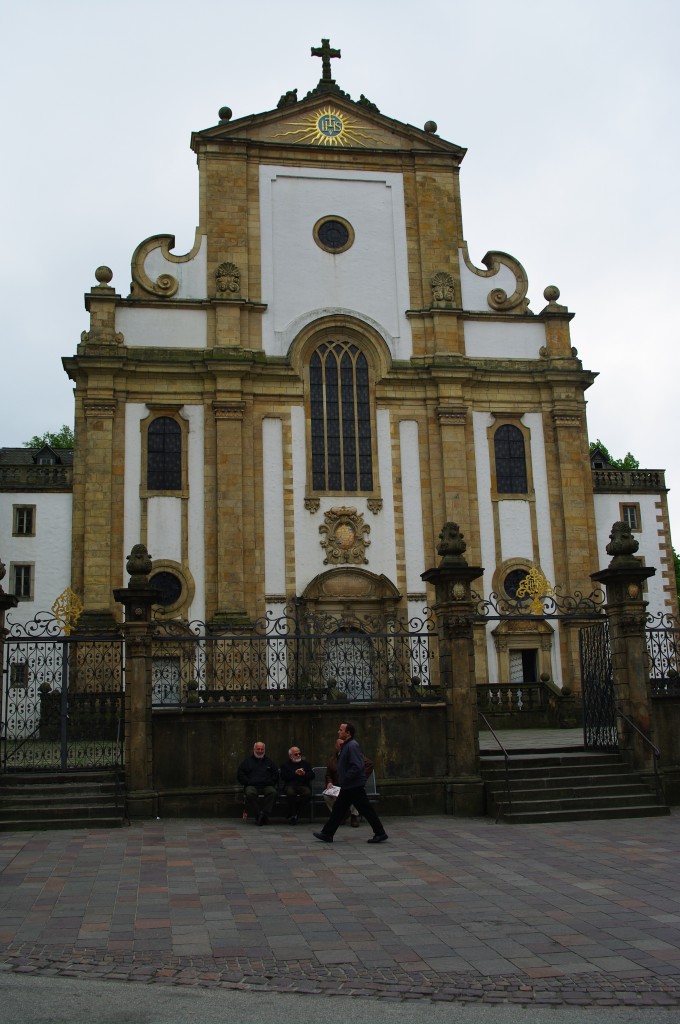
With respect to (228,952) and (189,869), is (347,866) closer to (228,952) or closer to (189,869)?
(189,869)

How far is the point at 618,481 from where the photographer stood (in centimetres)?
3544

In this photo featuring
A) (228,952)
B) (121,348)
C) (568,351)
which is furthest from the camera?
(568,351)

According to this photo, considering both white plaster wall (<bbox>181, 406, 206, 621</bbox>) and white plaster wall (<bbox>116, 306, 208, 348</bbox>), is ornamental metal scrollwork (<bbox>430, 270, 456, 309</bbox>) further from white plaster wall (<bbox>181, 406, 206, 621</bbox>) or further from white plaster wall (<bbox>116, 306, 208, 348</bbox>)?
white plaster wall (<bbox>181, 406, 206, 621</bbox>)

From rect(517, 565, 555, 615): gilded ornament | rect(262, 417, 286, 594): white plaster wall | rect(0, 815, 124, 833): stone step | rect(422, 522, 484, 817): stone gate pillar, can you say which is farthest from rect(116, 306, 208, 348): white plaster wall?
rect(0, 815, 124, 833): stone step

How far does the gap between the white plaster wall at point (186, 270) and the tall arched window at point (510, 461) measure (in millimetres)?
10509

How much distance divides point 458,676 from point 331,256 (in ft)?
66.9

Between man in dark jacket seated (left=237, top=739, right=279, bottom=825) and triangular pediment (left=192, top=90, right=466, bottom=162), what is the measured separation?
24.4 meters

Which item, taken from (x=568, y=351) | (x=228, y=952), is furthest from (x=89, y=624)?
(x=228, y=952)

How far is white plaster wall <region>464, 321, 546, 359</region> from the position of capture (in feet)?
112

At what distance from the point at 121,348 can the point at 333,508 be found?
26.5 feet

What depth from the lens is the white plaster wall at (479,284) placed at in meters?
34.6

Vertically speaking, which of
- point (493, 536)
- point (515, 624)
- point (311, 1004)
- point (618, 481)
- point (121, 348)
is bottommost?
point (311, 1004)

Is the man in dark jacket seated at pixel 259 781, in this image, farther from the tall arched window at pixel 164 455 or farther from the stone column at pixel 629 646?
the tall arched window at pixel 164 455

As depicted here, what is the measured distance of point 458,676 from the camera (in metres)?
16.7
